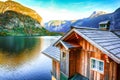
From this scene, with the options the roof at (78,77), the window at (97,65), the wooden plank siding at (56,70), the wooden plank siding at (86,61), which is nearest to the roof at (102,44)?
the wooden plank siding at (86,61)

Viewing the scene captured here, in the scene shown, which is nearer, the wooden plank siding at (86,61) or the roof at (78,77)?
the wooden plank siding at (86,61)

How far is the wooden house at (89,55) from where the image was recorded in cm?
880

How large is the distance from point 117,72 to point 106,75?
2.36ft

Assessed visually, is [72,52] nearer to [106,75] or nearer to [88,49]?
[88,49]

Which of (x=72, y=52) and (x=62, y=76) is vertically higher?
(x=72, y=52)

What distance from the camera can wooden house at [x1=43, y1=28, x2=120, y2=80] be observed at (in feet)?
28.9

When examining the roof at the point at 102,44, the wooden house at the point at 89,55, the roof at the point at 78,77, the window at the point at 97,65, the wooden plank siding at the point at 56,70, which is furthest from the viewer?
the wooden plank siding at the point at 56,70

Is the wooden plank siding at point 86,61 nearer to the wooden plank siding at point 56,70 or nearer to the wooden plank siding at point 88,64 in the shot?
the wooden plank siding at point 88,64

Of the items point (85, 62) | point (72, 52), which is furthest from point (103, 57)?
point (72, 52)

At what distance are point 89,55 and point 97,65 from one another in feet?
3.06

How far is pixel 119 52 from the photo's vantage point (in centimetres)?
840

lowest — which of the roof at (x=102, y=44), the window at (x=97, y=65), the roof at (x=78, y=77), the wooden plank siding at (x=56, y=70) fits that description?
the wooden plank siding at (x=56, y=70)

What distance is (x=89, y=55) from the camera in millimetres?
10375

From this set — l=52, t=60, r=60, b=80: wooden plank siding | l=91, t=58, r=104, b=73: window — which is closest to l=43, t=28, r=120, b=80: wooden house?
l=91, t=58, r=104, b=73: window
